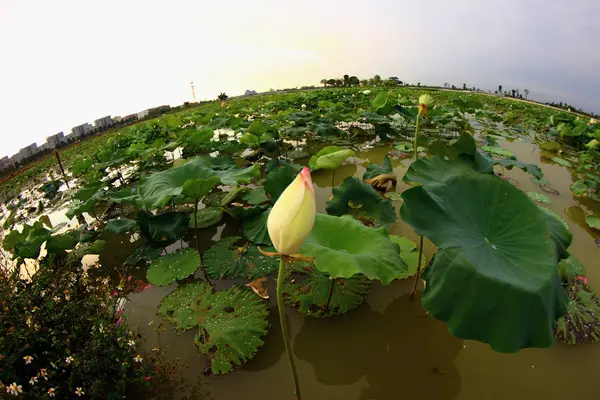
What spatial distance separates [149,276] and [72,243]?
826mm

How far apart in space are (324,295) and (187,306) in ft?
3.30

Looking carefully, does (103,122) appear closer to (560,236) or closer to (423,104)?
(423,104)

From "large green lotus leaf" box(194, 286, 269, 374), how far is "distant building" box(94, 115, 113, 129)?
18.7 m

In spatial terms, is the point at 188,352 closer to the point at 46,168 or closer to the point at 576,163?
the point at 576,163

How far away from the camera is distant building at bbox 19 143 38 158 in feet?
33.0

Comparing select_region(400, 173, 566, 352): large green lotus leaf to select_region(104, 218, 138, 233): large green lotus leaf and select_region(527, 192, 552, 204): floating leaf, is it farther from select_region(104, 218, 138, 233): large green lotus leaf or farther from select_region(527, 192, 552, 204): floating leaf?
select_region(527, 192, 552, 204): floating leaf

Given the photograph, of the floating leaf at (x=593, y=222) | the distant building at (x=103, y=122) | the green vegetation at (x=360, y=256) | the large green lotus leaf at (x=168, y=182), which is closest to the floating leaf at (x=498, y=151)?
the green vegetation at (x=360, y=256)

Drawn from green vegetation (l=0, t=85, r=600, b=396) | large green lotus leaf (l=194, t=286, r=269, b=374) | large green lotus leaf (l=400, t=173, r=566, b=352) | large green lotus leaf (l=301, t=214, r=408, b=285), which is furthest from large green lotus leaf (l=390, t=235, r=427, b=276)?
large green lotus leaf (l=194, t=286, r=269, b=374)

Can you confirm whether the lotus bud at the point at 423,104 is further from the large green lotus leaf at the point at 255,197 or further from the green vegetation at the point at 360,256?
the large green lotus leaf at the point at 255,197

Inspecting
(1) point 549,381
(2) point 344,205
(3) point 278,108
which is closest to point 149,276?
(2) point 344,205

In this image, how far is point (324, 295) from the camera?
218cm

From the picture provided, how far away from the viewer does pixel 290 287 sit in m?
2.30

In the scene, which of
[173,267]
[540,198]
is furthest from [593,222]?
[173,267]

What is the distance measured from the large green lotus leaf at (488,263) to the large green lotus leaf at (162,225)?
2.12 metres
